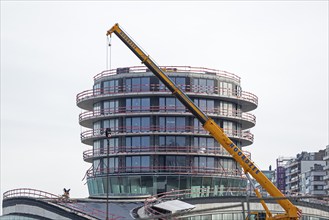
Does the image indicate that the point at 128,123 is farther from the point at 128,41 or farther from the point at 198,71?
the point at 128,41

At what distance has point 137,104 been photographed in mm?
98562

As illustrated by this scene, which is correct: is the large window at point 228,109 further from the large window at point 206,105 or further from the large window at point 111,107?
the large window at point 111,107

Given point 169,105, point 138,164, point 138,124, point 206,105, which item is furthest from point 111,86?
point 206,105

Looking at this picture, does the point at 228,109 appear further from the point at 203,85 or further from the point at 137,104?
the point at 137,104

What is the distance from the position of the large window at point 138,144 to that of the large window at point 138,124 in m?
1.06

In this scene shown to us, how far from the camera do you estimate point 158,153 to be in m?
96.3

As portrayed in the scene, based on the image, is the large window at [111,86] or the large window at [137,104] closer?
the large window at [137,104]

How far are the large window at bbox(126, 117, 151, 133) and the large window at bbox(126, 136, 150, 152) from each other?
106 centimetres

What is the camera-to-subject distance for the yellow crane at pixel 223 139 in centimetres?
6391

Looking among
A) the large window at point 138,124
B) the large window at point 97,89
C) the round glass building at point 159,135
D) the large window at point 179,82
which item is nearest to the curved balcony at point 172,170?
the round glass building at point 159,135

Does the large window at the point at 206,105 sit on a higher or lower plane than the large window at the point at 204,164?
higher

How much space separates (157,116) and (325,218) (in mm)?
29529

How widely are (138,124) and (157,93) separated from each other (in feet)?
15.7

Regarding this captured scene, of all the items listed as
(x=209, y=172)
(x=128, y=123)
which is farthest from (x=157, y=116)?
(x=209, y=172)
